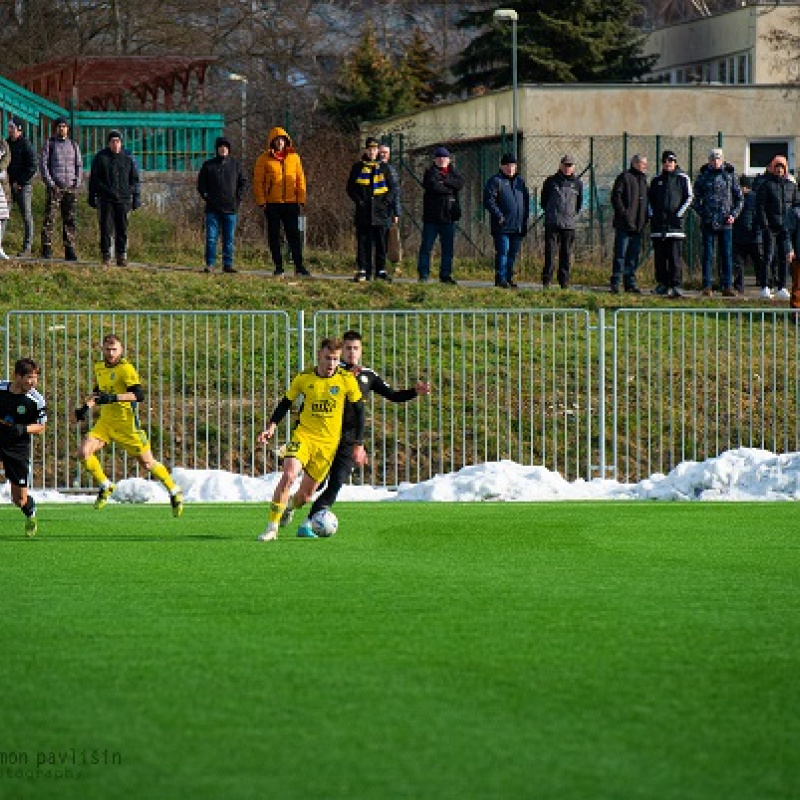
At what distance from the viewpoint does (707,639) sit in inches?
Result: 381

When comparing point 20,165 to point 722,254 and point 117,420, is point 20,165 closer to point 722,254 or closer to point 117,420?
point 117,420

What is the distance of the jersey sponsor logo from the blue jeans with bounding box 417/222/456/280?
11813 millimetres

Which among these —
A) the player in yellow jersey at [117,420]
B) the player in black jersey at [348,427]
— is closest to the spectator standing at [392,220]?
the player in yellow jersey at [117,420]

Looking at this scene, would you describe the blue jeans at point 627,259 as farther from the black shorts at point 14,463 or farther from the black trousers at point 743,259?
the black shorts at point 14,463

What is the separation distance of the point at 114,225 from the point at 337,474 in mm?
12552

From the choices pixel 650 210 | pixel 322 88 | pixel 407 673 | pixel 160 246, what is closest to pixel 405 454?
pixel 650 210

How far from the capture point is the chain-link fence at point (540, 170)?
35.1 meters

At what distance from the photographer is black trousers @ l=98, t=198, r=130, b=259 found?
26.6m

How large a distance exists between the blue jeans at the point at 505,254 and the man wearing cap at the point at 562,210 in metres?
0.52

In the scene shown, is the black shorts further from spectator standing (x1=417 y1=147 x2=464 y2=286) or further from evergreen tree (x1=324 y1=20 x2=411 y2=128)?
evergreen tree (x1=324 y1=20 x2=411 y2=128)

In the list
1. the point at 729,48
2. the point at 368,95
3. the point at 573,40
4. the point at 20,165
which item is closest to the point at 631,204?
the point at 20,165

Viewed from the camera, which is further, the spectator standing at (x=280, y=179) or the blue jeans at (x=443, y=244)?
the blue jeans at (x=443, y=244)

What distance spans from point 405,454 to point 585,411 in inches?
84.7

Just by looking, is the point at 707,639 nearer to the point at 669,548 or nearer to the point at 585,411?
the point at 669,548
